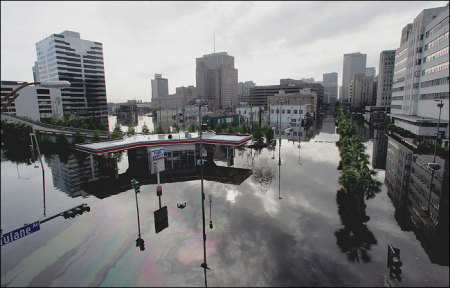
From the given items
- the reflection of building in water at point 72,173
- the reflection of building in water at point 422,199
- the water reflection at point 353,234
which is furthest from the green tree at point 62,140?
the reflection of building in water at point 422,199

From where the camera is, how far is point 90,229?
20.8 meters

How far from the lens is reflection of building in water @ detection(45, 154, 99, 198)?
3134 centimetres

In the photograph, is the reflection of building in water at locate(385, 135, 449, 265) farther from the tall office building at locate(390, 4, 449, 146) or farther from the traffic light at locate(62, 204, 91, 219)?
the traffic light at locate(62, 204, 91, 219)

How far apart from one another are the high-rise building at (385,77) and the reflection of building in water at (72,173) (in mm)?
167001

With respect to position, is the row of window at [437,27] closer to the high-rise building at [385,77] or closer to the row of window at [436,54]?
the row of window at [436,54]

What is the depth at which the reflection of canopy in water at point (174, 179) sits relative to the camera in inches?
1202

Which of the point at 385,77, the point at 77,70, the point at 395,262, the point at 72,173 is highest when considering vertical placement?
the point at 77,70

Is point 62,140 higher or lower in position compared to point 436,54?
lower

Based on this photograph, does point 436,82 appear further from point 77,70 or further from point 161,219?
point 77,70

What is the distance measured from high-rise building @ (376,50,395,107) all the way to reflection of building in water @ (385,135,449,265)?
5125 inches

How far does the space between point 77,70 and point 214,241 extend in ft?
525

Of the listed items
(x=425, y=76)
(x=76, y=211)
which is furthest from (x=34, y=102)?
(x=425, y=76)

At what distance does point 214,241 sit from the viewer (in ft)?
61.4

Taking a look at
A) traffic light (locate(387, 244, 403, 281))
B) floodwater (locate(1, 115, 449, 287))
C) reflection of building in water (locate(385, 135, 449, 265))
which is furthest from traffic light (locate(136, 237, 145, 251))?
reflection of building in water (locate(385, 135, 449, 265))
